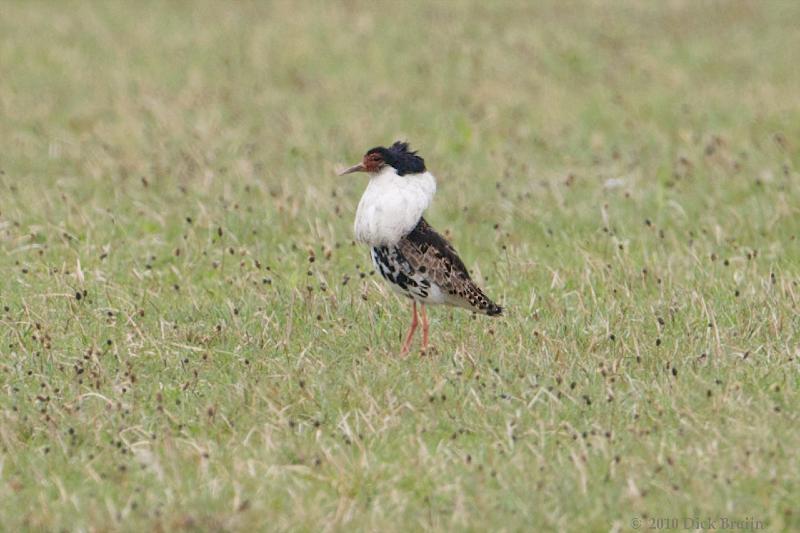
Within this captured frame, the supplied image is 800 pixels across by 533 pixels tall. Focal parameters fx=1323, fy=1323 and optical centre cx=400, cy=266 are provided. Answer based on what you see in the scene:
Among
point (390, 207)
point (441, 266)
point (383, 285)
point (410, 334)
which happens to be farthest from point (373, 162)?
point (383, 285)

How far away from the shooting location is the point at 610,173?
1384 centimetres

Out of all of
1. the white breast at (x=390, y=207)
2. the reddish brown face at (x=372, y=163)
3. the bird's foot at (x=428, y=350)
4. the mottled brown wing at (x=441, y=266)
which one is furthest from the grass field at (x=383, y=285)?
the reddish brown face at (x=372, y=163)

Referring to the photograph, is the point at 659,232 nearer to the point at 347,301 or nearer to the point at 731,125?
the point at 347,301

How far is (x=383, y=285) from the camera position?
33.1 feet

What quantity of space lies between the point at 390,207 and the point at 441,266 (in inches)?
19.7

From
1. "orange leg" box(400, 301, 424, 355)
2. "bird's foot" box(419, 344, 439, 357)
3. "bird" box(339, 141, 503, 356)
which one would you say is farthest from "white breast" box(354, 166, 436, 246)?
"bird's foot" box(419, 344, 439, 357)

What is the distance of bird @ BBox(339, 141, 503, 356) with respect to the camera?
837 centimetres

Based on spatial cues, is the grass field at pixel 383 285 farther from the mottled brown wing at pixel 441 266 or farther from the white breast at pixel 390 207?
the white breast at pixel 390 207

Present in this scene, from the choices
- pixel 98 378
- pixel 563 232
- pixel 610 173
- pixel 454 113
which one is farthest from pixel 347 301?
pixel 454 113

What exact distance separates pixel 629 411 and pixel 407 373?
4.45 ft

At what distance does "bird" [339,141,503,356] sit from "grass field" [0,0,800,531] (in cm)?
42

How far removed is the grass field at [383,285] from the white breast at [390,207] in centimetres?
76

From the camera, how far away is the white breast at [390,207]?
328 inches

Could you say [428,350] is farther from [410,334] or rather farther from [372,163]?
[372,163]
